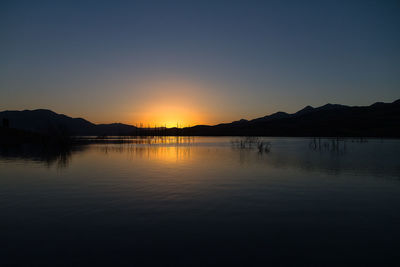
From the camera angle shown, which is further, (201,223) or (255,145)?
(255,145)

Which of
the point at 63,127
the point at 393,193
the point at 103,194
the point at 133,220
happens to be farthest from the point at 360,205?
the point at 63,127

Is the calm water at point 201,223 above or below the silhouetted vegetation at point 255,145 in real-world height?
below

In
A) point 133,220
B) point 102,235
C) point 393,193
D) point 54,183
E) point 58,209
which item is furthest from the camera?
point 54,183

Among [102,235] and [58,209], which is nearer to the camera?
[102,235]

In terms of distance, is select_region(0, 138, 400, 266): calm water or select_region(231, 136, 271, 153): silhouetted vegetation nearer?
→ select_region(0, 138, 400, 266): calm water

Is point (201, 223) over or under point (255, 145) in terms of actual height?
under

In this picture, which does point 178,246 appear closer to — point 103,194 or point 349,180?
point 103,194

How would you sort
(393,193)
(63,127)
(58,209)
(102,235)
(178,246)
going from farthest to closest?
(63,127), (393,193), (58,209), (102,235), (178,246)

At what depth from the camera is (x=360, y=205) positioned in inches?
451

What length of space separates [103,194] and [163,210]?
15.2ft

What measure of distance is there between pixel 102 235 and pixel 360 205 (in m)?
10.9

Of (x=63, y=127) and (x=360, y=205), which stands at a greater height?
(x=63, y=127)

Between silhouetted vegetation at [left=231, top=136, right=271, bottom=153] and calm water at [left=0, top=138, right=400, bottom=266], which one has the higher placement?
silhouetted vegetation at [left=231, top=136, right=271, bottom=153]

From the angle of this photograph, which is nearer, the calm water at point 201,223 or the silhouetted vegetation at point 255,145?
the calm water at point 201,223
